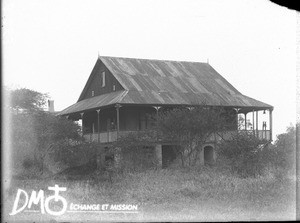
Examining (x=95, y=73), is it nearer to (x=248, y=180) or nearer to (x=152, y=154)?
(x=152, y=154)

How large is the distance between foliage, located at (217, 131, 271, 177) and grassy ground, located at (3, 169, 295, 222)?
162 cm

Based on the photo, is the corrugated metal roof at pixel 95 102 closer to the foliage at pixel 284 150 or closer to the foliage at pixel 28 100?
the foliage at pixel 28 100

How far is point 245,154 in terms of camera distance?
23.1 metres

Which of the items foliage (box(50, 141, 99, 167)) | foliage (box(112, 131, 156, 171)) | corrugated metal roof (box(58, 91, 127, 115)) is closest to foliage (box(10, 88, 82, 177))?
foliage (box(50, 141, 99, 167))

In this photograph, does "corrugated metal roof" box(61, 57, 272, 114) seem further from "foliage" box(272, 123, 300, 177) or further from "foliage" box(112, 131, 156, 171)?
"foliage" box(272, 123, 300, 177)

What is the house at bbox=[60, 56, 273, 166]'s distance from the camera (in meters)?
29.5

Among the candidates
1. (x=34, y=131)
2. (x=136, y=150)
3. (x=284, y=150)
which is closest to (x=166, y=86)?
(x=136, y=150)

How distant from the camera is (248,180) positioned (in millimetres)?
19156

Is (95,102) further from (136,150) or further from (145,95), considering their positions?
(136,150)

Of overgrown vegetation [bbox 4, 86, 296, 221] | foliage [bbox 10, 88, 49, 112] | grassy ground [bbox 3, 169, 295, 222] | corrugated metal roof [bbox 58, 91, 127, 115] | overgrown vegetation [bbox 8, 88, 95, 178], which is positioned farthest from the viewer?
corrugated metal roof [bbox 58, 91, 127, 115]

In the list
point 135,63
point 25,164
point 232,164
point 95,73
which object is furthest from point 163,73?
point 25,164

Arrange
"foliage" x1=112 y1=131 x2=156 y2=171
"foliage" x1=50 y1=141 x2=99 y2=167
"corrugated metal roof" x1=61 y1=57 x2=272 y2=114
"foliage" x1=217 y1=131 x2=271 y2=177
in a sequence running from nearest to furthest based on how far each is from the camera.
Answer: "foliage" x1=217 y1=131 x2=271 y2=177
"foliage" x1=50 y1=141 x2=99 y2=167
"foliage" x1=112 y1=131 x2=156 y2=171
"corrugated metal roof" x1=61 y1=57 x2=272 y2=114

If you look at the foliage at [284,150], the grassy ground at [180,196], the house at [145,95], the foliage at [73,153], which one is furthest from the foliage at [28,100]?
the foliage at [284,150]

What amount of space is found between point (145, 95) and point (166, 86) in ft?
7.16
